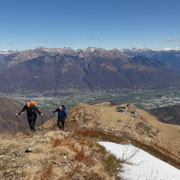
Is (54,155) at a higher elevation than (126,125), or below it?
higher

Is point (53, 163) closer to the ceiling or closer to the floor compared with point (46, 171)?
closer to the floor

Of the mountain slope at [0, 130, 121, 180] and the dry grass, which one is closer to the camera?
the dry grass

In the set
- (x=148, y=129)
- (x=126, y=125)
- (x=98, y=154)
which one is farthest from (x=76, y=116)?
(x=98, y=154)

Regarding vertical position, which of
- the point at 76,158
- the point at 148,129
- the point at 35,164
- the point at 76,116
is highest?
the point at 35,164

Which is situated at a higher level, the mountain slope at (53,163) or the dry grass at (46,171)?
the dry grass at (46,171)

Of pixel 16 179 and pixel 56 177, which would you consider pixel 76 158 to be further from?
pixel 16 179

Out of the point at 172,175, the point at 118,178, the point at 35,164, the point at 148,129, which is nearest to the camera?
the point at 35,164

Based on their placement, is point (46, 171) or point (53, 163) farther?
point (53, 163)

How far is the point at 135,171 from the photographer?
9.42 m

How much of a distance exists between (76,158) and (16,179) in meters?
3.51

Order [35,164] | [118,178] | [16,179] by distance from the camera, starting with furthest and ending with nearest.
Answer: [118,178], [35,164], [16,179]

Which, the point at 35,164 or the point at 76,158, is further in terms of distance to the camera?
the point at 76,158

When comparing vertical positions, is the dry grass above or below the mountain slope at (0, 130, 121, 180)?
above

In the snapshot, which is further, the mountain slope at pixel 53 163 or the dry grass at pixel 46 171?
the mountain slope at pixel 53 163
